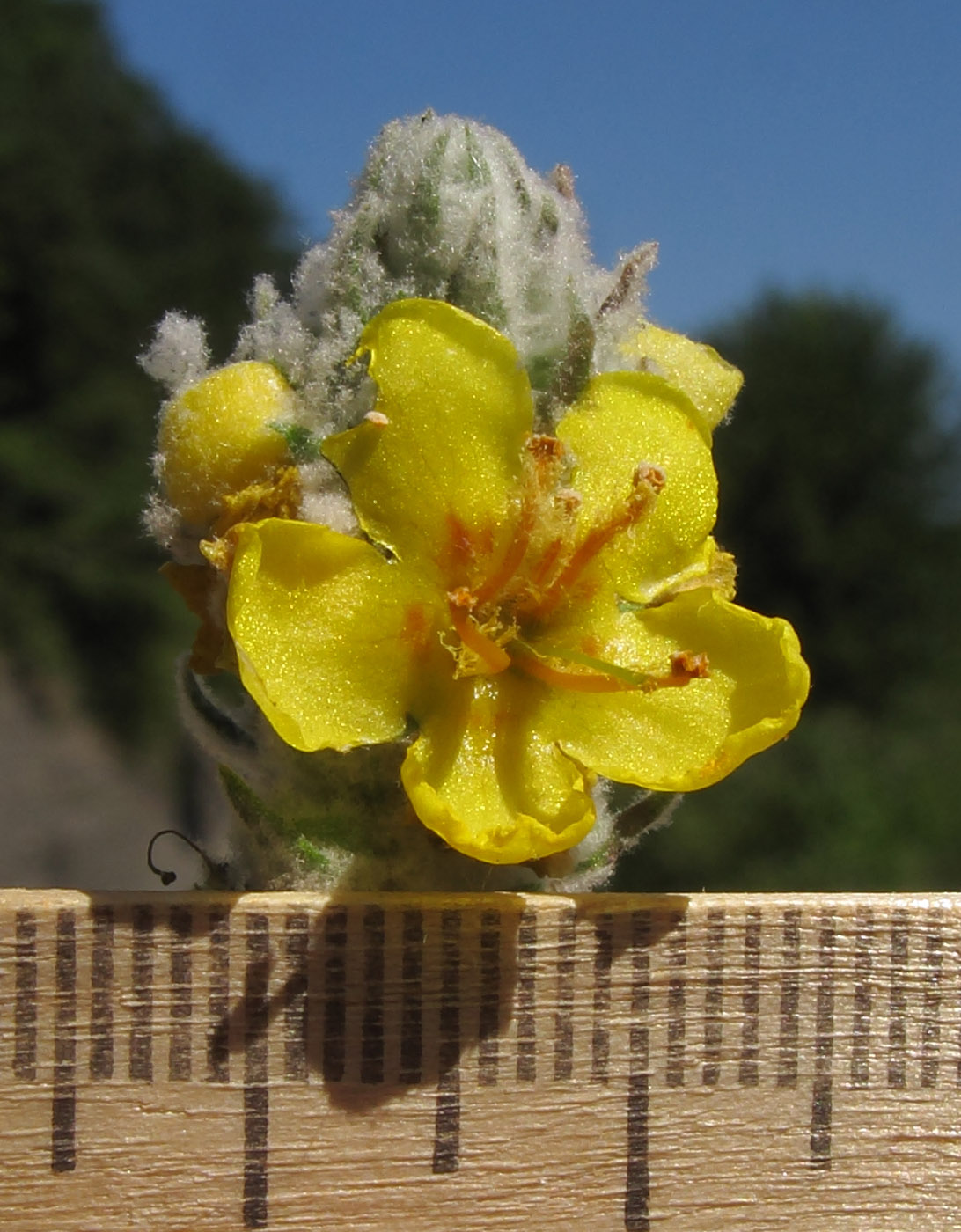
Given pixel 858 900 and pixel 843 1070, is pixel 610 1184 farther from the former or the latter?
pixel 858 900

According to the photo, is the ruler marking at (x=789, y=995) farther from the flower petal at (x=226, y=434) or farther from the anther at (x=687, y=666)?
the flower petal at (x=226, y=434)

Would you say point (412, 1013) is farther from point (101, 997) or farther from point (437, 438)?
point (437, 438)

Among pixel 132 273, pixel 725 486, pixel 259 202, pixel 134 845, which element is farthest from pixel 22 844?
pixel 259 202

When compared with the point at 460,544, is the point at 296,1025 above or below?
below

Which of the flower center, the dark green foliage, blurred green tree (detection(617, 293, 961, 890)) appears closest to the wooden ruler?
the flower center

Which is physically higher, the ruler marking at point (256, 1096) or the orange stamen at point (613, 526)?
the orange stamen at point (613, 526)

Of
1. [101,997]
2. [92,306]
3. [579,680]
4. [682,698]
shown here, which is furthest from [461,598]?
[92,306]

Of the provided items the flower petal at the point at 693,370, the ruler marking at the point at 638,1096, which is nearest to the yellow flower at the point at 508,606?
the flower petal at the point at 693,370
